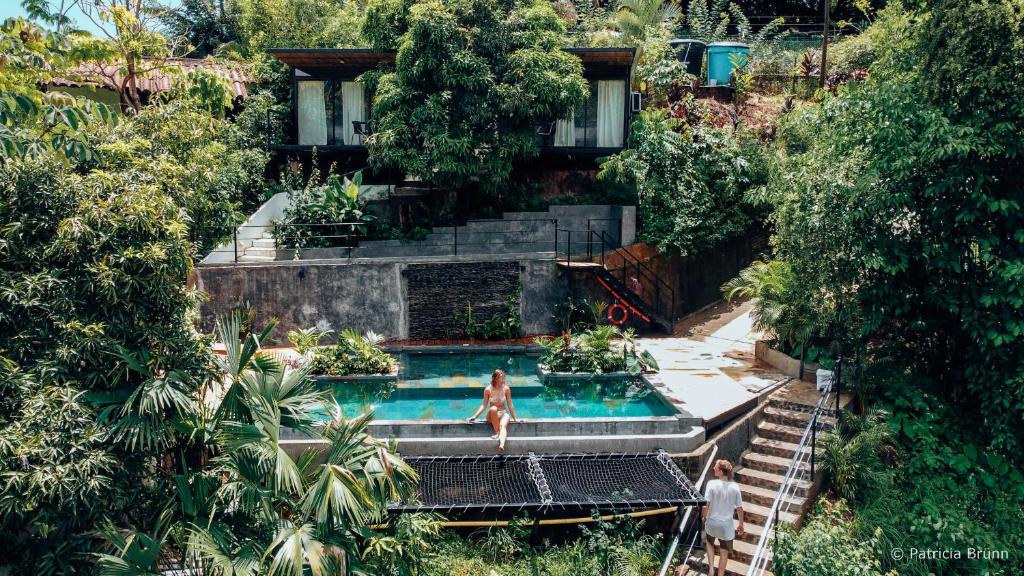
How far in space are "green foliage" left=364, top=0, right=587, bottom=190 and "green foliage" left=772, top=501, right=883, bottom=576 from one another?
447 inches

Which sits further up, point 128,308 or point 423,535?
point 128,308

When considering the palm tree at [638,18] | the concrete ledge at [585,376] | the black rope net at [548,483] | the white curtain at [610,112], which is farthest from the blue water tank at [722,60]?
the black rope net at [548,483]

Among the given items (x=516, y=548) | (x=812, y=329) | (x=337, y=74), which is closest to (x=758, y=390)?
(x=812, y=329)

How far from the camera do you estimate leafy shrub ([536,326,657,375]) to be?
45.1ft

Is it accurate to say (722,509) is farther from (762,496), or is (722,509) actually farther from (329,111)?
(329,111)

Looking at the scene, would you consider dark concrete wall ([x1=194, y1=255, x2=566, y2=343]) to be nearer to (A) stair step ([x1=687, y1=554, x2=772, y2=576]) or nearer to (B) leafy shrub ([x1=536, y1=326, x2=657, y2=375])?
(B) leafy shrub ([x1=536, y1=326, x2=657, y2=375])

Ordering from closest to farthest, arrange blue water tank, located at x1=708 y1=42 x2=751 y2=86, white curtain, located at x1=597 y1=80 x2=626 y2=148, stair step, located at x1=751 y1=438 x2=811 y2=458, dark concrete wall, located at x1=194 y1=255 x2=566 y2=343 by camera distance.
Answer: stair step, located at x1=751 y1=438 x2=811 y2=458
dark concrete wall, located at x1=194 y1=255 x2=566 y2=343
white curtain, located at x1=597 y1=80 x2=626 y2=148
blue water tank, located at x1=708 y1=42 x2=751 y2=86

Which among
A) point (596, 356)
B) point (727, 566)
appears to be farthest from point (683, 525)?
point (596, 356)

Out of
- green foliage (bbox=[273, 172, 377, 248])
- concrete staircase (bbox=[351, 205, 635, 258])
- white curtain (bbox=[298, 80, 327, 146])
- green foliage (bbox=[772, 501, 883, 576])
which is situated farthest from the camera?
white curtain (bbox=[298, 80, 327, 146])

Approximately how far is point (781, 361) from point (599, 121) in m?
9.91

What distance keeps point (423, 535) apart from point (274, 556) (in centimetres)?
258

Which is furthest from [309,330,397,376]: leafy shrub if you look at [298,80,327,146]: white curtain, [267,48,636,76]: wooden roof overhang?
[298,80,327,146]: white curtain

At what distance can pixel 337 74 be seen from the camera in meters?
21.1

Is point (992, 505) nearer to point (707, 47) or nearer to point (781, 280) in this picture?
point (781, 280)
